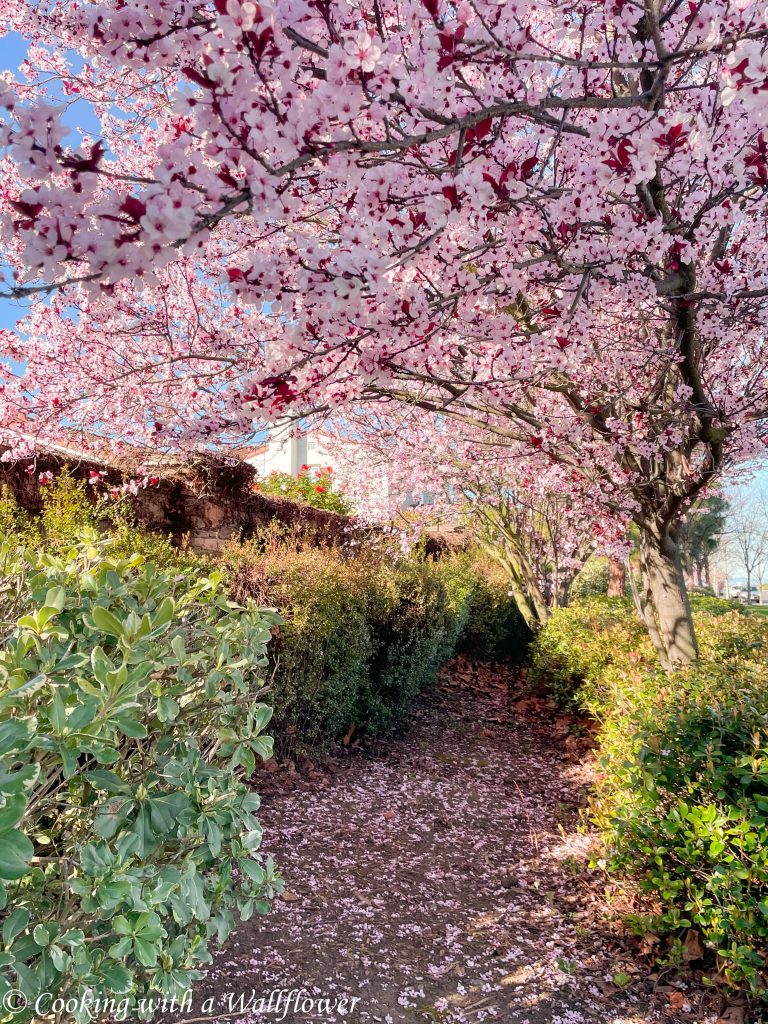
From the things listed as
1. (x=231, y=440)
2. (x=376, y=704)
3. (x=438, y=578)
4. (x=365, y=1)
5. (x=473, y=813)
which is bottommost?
(x=473, y=813)

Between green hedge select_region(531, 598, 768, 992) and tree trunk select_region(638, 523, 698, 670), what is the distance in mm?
1170

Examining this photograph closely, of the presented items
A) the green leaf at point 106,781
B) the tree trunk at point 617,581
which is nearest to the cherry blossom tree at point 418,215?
the green leaf at point 106,781

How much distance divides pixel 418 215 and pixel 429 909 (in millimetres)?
3528

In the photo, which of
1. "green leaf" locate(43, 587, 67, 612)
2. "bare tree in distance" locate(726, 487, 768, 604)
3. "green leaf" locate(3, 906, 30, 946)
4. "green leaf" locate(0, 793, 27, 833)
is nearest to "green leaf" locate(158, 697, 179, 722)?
"green leaf" locate(43, 587, 67, 612)

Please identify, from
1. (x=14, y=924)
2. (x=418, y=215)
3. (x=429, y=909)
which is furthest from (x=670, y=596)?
(x=14, y=924)

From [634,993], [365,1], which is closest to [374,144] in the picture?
[365,1]

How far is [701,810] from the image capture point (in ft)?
9.29

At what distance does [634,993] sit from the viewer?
2916 mm

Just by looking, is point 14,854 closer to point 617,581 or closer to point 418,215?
point 418,215

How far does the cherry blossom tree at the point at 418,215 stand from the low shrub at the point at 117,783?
0.93 metres

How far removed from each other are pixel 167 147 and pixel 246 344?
266 centimetres

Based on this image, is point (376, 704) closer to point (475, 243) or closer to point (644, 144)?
point (475, 243)

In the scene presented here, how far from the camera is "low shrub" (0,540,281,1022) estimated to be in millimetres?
1450

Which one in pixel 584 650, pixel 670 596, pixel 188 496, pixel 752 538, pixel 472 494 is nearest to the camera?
pixel 670 596
